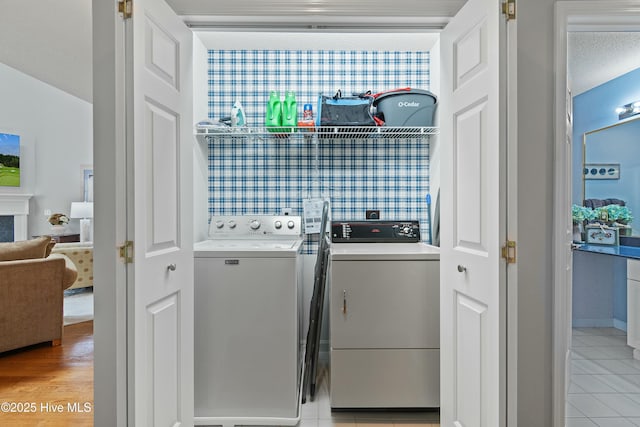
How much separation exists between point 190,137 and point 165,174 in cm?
32

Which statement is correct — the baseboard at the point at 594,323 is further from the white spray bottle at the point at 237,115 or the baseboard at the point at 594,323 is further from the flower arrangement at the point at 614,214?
the white spray bottle at the point at 237,115

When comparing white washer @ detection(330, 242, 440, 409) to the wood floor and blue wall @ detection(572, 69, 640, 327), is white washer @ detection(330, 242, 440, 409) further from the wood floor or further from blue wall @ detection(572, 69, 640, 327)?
blue wall @ detection(572, 69, 640, 327)

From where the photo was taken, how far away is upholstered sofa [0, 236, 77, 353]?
3.05 metres

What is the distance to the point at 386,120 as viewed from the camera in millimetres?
2643

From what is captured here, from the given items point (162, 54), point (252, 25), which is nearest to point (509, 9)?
point (252, 25)

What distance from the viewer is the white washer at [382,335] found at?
2.15 m

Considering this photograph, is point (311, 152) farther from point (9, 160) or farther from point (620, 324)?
point (9, 160)

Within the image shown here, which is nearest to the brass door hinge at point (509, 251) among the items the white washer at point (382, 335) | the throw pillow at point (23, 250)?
the white washer at point (382, 335)

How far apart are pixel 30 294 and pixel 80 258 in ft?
6.38

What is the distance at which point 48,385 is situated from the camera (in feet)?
→ 8.52

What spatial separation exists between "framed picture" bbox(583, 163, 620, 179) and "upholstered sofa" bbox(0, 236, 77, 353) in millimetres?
4907

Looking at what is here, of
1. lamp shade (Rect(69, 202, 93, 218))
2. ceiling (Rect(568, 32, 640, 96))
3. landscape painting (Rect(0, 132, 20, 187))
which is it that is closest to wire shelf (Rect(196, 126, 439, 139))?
ceiling (Rect(568, 32, 640, 96))

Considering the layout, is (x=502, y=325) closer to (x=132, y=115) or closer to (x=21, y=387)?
(x=132, y=115)

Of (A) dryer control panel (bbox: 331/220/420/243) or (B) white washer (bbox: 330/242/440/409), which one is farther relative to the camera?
(A) dryer control panel (bbox: 331/220/420/243)
